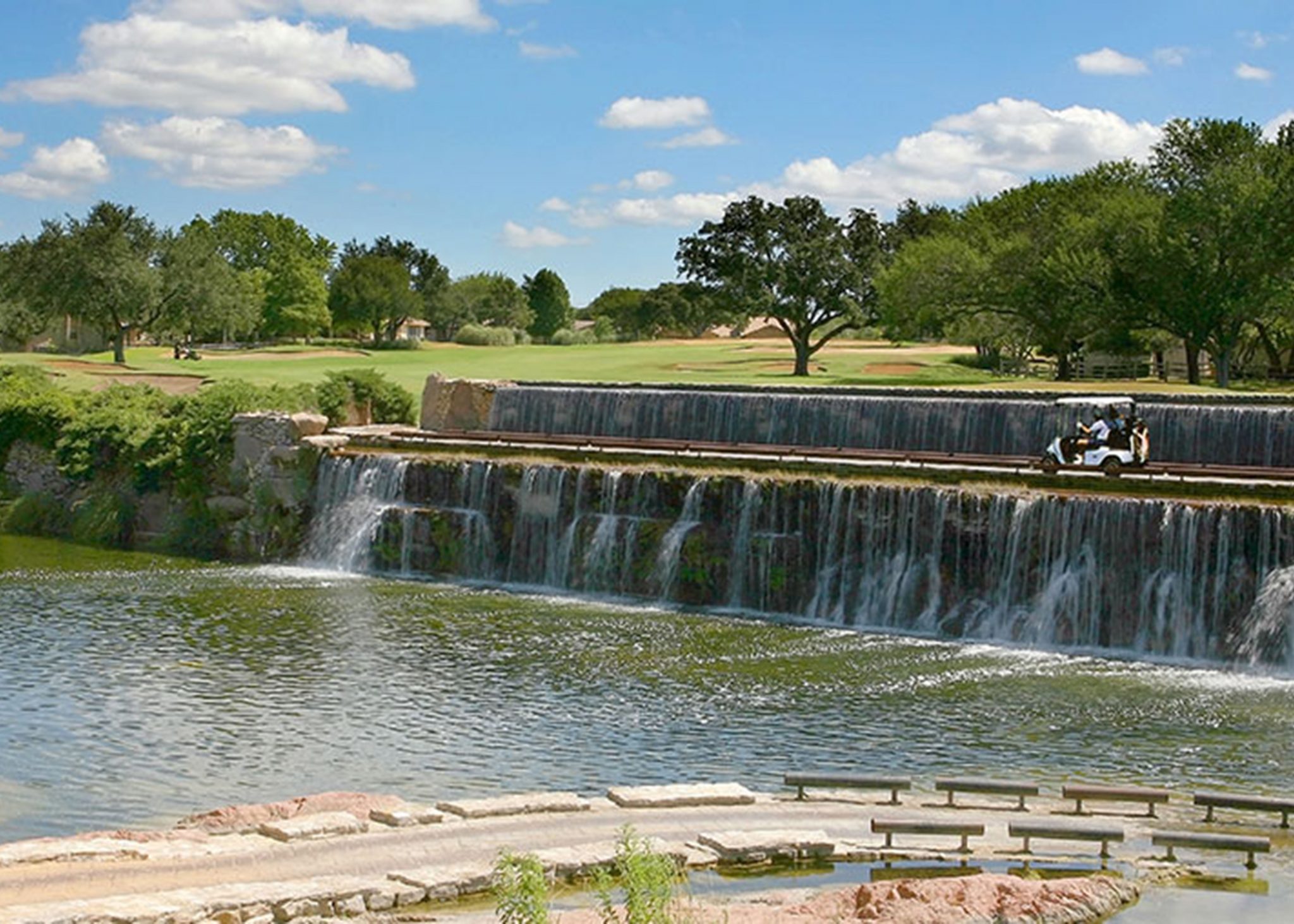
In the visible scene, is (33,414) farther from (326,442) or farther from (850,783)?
(850,783)

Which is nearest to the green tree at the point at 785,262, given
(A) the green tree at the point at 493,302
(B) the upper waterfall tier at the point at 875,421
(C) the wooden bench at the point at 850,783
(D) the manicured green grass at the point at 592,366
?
(D) the manicured green grass at the point at 592,366

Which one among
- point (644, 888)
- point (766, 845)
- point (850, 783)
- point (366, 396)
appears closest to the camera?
point (644, 888)

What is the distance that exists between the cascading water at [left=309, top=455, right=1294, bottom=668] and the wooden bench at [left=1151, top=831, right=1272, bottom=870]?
13.1 m

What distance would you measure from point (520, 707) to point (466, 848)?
28.2 feet

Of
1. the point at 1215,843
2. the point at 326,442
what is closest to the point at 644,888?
the point at 1215,843

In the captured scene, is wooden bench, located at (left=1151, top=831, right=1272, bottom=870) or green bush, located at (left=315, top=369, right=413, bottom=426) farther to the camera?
green bush, located at (left=315, top=369, right=413, bottom=426)

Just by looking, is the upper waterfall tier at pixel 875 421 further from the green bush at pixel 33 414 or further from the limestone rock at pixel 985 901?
the limestone rock at pixel 985 901

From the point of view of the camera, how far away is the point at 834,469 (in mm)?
36500

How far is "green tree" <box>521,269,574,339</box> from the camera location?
16800cm

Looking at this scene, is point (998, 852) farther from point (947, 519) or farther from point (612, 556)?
point (612, 556)

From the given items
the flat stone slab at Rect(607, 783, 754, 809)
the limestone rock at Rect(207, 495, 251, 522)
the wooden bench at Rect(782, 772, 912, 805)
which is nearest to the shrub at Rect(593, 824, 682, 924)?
the flat stone slab at Rect(607, 783, 754, 809)

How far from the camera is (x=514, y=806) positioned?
17516mm

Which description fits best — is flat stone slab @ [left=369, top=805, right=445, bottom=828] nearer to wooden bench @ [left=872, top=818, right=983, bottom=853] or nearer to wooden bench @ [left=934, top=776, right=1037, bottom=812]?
wooden bench @ [left=872, top=818, right=983, bottom=853]

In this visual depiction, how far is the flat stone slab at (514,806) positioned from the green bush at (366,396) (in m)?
32.8
